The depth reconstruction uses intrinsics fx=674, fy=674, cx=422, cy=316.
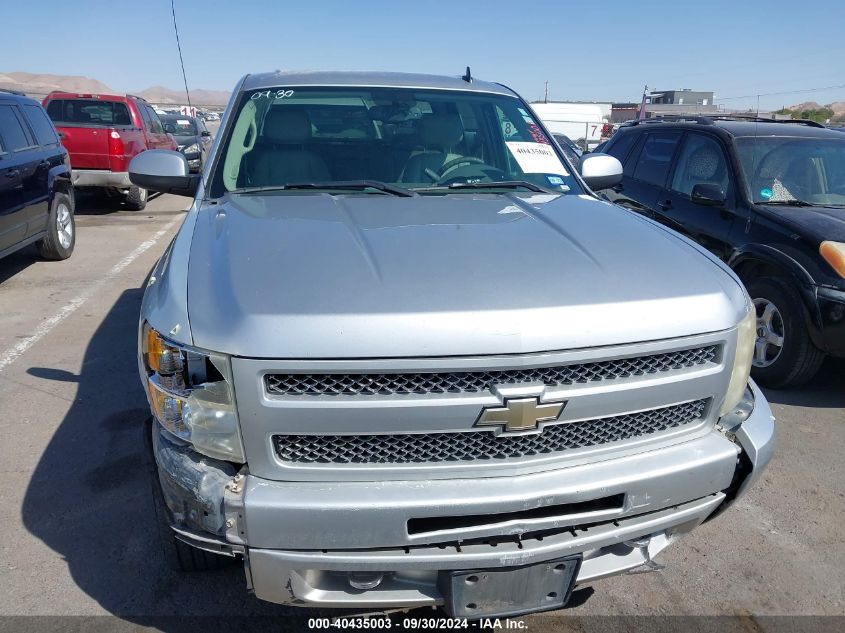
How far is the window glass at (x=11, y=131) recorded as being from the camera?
6.72 metres

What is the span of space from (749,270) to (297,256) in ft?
13.1

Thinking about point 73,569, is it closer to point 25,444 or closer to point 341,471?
point 25,444

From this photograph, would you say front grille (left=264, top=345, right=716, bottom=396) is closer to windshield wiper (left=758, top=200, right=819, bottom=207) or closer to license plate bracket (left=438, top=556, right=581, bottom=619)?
license plate bracket (left=438, top=556, right=581, bottom=619)

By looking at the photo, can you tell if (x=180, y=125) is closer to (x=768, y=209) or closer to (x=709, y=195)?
(x=709, y=195)

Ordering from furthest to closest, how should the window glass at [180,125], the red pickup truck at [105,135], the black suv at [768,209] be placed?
the window glass at [180,125] → the red pickup truck at [105,135] → the black suv at [768,209]

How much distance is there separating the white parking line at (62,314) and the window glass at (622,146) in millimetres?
5440

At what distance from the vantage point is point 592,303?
1.96 m

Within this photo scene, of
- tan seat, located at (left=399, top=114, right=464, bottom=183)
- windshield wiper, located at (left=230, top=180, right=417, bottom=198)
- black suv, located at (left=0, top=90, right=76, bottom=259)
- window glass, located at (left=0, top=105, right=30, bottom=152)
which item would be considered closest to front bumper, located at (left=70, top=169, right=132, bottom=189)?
black suv, located at (left=0, top=90, right=76, bottom=259)

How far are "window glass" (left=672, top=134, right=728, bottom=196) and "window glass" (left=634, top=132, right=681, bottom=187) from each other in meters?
0.15

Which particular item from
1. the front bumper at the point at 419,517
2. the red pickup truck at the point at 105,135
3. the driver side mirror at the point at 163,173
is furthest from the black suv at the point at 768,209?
the red pickup truck at the point at 105,135

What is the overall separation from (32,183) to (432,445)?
6.82 meters

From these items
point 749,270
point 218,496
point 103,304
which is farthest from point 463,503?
point 103,304

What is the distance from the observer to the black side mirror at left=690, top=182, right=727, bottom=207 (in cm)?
512

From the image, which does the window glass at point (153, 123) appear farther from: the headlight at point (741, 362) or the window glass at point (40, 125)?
the headlight at point (741, 362)
